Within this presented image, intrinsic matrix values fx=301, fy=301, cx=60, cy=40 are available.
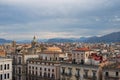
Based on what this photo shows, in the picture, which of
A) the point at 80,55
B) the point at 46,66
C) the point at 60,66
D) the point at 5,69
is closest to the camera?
the point at 60,66

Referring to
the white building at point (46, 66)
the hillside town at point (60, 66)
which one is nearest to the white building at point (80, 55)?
the hillside town at point (60, 66)

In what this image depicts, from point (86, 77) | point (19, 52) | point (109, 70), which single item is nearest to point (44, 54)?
point (19, 52)

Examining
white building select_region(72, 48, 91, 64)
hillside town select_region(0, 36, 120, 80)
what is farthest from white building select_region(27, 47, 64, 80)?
white building select_region(72, 48, 91, 64)

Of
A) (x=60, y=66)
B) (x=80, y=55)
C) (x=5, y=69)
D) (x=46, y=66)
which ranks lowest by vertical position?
(x=5, y=69)

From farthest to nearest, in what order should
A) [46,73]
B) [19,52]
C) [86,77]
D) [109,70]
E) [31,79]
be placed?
[19,52] → [31,79] → [46,73] → [86,77] → [109,70]

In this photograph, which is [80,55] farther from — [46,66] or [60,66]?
[46,66]

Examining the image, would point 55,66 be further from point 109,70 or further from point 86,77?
point 109,70

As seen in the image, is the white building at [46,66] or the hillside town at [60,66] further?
the white building at [46,66]

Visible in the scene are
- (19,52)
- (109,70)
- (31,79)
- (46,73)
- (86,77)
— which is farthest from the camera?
(19,52)

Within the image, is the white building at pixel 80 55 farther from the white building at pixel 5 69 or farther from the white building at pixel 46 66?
the white building at pixel 5 69

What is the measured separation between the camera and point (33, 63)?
98.4 m

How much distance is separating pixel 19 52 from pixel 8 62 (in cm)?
1274

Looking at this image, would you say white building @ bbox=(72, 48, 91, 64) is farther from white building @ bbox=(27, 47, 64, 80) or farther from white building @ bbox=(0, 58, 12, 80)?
white building @ bbox=(0, 58, 12, 80)

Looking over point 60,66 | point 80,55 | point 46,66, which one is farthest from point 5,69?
point 80,55
